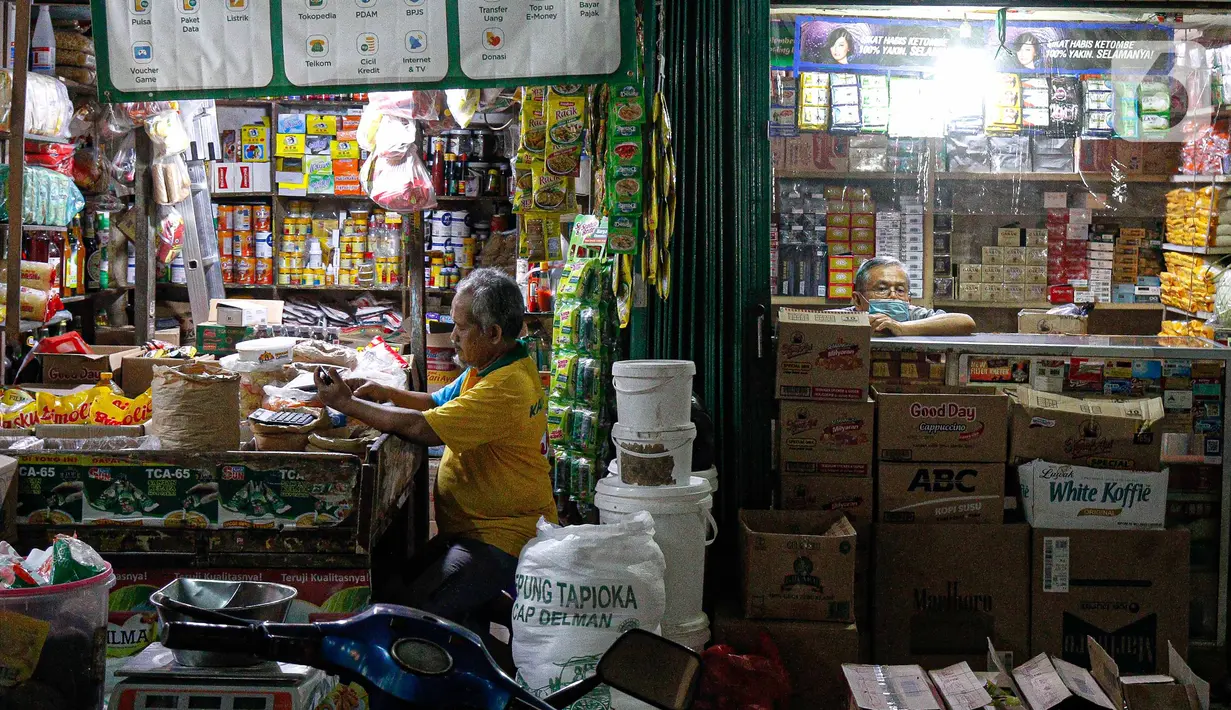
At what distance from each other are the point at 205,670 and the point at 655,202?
8.62 feet

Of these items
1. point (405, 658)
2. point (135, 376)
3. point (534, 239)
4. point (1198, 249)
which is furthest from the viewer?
point (1198, 249)

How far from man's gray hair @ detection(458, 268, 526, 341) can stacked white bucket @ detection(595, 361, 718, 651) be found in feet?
1.25

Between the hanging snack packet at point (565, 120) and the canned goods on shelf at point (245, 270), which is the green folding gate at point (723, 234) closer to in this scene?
the hanging snack packet at point (565, 120)

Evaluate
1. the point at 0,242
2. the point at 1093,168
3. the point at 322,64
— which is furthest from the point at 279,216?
the point at 1093,168

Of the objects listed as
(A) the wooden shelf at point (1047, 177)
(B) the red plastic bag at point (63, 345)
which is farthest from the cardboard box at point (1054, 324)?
(B) the red plastic bag at point (63, 345)

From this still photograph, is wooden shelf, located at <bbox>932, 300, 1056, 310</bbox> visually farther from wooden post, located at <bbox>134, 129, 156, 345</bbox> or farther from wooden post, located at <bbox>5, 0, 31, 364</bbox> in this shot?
wooden post, located at <bbox>134, 129, 156, 345</bbox>

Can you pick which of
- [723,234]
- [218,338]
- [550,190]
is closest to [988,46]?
[723,234]

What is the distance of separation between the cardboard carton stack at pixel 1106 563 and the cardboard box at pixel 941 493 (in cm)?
12

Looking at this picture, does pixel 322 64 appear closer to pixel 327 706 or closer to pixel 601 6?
pixel 601 6

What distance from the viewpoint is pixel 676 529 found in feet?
11.5

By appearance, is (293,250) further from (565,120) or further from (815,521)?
(815,521)

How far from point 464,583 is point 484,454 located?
1.43 ft

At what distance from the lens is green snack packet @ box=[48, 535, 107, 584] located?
81.7 inches

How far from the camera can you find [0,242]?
5129 millimetres
